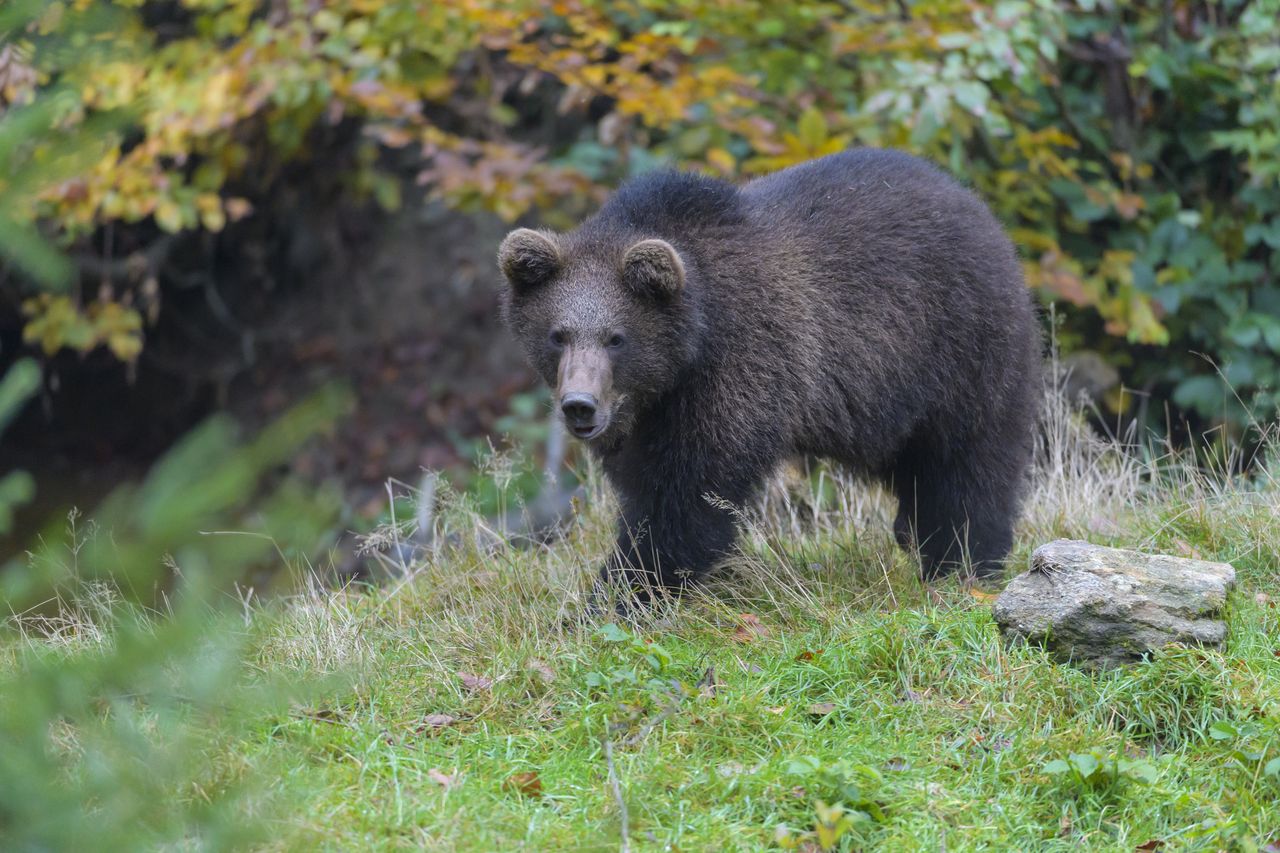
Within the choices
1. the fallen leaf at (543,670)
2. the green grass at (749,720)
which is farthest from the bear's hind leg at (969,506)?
the fallen leaf at (543,670)

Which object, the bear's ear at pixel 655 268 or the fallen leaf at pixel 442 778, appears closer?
the fallen leaf at pixel 442 778

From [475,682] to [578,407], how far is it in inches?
45.1

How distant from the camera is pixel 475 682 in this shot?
4898 mm

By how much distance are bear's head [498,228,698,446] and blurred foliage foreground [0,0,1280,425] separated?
9.05ft

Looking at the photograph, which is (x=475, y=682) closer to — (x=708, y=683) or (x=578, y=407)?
(x=708, y=683)

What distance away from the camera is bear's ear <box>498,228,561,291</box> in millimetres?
5566

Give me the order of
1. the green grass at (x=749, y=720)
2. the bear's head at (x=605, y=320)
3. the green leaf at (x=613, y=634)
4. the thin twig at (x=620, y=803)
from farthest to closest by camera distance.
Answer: the bear's head at (x=605, y=320) → the green leaf at (x=613, y=634) → the green grass at (x=749, y=720) → the thin twig at (x=620, y=803)

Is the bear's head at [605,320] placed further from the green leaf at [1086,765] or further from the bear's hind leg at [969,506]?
the green leaf at [1086,765]

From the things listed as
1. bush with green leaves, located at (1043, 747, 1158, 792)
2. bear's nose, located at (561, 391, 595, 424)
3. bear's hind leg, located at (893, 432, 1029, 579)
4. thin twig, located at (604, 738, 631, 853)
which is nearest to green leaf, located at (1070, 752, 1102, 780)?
bush with green leaves, located at (1043, 747, 1158, 792)

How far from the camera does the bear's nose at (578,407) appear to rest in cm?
528

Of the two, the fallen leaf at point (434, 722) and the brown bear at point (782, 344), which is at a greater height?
the brown bear at point (782, 344)

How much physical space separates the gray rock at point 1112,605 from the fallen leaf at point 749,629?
95 centimetres

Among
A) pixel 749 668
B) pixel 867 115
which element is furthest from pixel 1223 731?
pixel 867 115

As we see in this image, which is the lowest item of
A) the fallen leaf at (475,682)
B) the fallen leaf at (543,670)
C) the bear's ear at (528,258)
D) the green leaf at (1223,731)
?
the green leaf at (1223,731)
